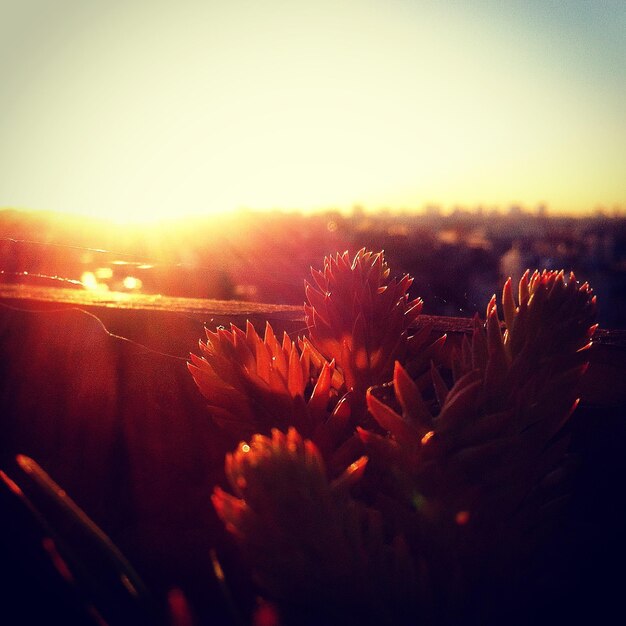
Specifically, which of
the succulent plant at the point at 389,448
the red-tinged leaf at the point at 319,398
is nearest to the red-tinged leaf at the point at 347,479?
the succulent plant at the point at 389,448

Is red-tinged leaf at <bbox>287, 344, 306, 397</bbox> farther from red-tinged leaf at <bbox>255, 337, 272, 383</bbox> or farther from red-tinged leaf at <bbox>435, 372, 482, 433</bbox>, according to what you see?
red-tinged leaf at <bbox>435, 372, 482, 433</bbox>

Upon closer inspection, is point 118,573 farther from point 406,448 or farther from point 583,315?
point 583,315

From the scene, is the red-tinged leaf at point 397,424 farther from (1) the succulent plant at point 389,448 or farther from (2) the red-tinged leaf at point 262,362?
(2) the red-tinged leaf at point 262,362

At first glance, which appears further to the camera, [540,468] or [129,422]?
[129,422]

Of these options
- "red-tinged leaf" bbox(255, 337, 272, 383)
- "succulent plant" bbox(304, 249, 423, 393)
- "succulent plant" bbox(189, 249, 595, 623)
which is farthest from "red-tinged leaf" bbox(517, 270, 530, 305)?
"red-tinged leaf" bbox(255, 337, 272, 383)

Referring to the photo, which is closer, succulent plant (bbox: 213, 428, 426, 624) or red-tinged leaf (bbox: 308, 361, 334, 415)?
succulent plant (bbox: 213, 428, 426, 624)

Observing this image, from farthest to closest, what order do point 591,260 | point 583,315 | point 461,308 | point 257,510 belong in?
point 591,260, point 461,308, point 583,315, point 257,510

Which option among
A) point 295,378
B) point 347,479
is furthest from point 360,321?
point 347,479

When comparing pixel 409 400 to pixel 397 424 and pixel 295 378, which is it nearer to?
pixel 397 424

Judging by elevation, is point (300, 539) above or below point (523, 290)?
below

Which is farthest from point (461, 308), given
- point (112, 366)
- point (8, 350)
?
point (8, 350)

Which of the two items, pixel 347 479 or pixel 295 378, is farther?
pixel 295 378
